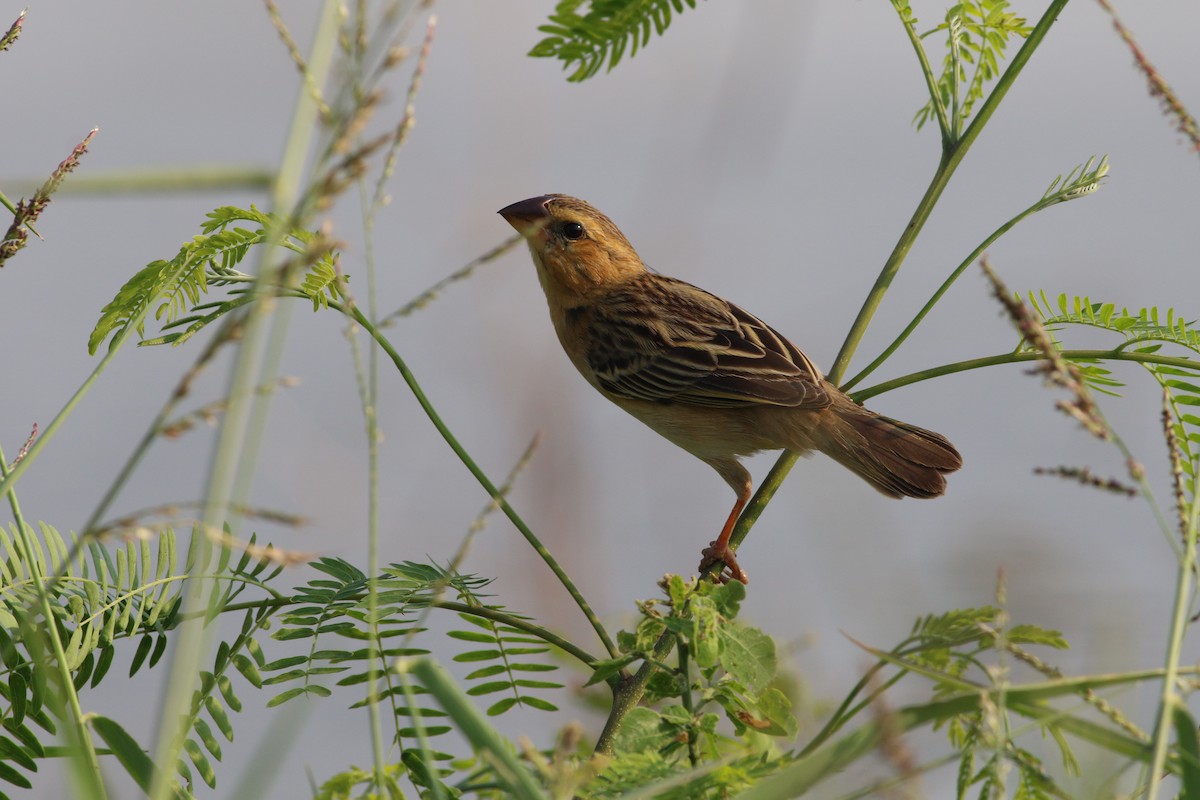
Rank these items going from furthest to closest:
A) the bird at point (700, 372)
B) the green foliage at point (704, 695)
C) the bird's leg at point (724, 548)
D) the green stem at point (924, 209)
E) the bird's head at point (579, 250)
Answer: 1. the bird's head at point (579, 250)
2. the bird at point (700, 372)
3. the bird's leg at point (724, 548)
4. the green stem at point (924, 209)
5. the green foliage at point (704, 695)

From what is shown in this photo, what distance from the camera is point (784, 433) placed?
13.9 ft

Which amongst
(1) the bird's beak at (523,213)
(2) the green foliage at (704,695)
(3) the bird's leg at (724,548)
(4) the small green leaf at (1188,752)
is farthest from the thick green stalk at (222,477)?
(1) the bird's beak at (523,213)

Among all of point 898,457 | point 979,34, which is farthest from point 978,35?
point 898,457

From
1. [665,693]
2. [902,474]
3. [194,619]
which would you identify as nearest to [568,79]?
[665,693]

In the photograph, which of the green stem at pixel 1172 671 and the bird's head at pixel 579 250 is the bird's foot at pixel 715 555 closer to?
the bird's head at pixel 579 250

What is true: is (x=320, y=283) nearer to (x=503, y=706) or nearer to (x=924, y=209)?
(x=503, y=706)

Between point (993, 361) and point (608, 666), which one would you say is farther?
point (993, 361)

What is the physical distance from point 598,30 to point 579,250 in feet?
8.87

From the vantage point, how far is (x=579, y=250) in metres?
5.08

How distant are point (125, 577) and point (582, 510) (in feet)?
4.77

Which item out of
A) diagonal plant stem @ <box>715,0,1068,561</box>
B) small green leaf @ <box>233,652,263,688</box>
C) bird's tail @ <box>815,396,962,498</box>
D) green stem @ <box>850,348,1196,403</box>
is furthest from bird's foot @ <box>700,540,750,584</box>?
small green leaf @ <box>233,652,263,688</box>

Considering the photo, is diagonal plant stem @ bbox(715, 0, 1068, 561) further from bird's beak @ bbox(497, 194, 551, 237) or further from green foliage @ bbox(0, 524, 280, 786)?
bird's beak @ bbox(497, 194, 551, 237)

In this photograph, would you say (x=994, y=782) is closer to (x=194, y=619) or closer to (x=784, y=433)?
(x=194, y=619)

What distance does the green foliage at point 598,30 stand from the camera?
235 cm
